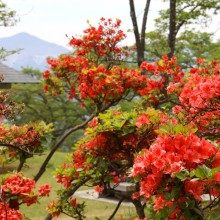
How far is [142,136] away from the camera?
4203mm

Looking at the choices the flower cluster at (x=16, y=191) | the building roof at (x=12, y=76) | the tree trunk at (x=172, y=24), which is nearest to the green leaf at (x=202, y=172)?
the flower cluster at (x=16, y=191)

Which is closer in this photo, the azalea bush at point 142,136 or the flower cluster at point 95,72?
the azalea bush at point 142,136

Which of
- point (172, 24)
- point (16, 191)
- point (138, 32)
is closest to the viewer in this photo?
point (16, 191)

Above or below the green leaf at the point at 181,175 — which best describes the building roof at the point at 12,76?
above

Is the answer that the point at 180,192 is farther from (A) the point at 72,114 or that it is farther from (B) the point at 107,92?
(A) the point at 72,114

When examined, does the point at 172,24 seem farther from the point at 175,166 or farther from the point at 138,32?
the point at 175,166

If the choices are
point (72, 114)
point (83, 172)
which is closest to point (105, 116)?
point (83, 172)

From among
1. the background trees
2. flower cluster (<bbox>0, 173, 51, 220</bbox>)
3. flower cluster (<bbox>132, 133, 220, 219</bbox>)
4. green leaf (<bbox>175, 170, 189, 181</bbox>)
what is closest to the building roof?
the background trees

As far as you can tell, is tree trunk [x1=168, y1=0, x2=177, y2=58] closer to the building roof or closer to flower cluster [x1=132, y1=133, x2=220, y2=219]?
flower cluster [x1=132, y1=133, x2=220, y2=219]

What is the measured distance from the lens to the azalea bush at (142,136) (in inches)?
84.5

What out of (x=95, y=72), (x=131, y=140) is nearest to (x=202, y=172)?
(x=131, y=140)

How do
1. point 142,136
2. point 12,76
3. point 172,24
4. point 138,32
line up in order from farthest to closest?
point 12,76, point 172,24, point 138,32, point 142,136

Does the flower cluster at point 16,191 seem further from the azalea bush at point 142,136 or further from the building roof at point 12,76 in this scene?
the building roof at point 12,76

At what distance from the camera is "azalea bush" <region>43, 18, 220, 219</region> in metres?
2.15
